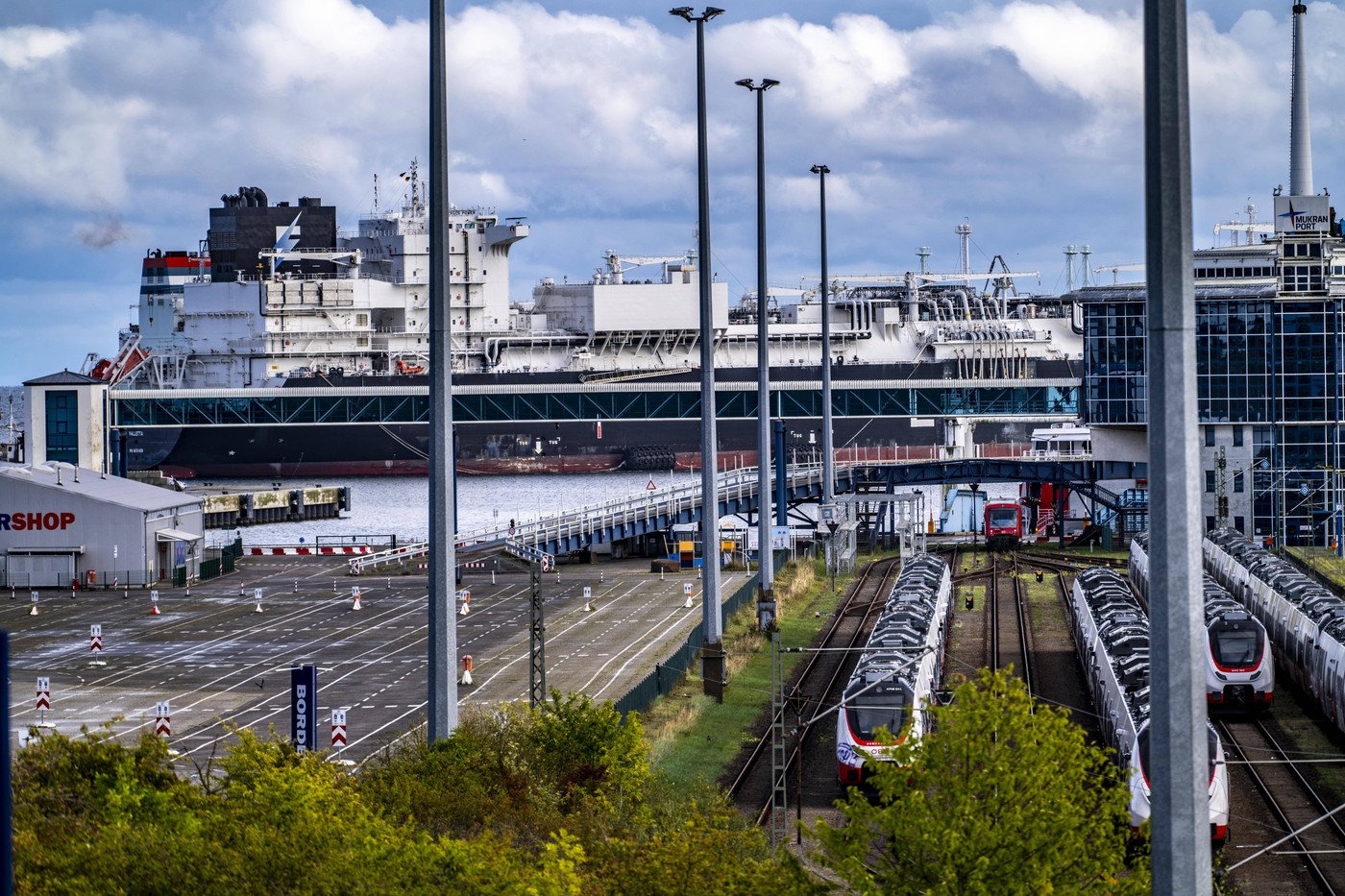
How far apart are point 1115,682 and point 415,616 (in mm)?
27563

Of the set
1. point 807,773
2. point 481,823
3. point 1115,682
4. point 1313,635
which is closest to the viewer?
point 481,823

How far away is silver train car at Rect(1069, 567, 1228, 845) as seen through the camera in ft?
68.1

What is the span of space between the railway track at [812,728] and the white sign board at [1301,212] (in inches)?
1153

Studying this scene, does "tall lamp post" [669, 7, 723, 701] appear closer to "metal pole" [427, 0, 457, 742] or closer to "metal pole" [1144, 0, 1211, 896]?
"metal pole" [427, 0, 457, 742]

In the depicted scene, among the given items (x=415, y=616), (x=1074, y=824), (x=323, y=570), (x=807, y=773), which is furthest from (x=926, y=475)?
(x=1074, y=824)

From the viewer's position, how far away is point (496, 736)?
845 inches

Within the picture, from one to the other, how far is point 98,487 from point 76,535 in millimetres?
2913

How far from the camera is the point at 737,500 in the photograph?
68062mm

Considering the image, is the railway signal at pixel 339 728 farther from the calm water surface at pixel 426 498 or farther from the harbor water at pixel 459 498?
the calm water surface at pixel 426 498

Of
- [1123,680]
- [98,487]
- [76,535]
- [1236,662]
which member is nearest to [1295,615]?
[1236,662]

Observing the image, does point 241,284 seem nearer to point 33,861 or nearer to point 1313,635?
point 1313,635

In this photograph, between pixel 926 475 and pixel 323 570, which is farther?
pixel 926 475

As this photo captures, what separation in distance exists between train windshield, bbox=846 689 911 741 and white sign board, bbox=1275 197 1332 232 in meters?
50.7

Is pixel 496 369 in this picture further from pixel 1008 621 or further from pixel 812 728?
pixel 812 728
